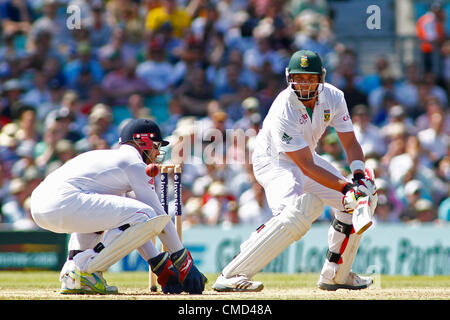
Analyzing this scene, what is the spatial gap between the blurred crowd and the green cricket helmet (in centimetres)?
497

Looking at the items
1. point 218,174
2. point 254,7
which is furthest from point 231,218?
point 254,7

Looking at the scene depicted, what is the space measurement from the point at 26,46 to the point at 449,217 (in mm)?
8551

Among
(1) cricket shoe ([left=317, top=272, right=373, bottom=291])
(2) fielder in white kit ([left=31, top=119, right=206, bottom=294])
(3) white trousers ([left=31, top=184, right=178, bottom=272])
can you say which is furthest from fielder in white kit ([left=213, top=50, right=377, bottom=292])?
(3) white trousers ([left=31, top=184, right=178, bottom=272])

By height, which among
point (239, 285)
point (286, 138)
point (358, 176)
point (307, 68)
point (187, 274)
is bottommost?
point (239, 285)

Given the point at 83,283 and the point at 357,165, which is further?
the point at 357,165

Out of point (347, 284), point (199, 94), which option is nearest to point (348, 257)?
point (347, 284)

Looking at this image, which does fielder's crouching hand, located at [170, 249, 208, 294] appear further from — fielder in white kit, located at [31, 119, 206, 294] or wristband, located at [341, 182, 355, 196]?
wristband, located at [341, 182, 355, 196]

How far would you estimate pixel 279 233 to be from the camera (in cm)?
736

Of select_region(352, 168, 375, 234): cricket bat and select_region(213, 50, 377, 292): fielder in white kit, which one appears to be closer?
select_region(352, 168, 375, 234): cricket bat

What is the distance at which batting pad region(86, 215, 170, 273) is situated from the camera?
7055mm

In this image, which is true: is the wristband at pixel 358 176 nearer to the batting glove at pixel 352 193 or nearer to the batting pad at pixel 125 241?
the batting glove at pixel 352 193

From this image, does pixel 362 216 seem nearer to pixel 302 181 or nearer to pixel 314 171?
pixel 314 171

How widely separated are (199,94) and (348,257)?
7.16m
